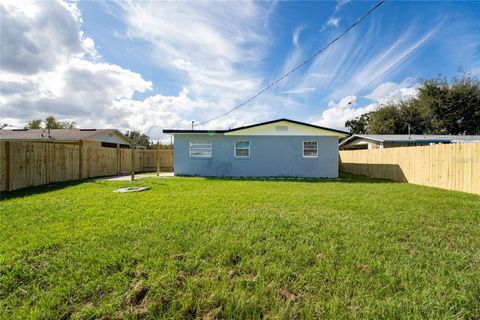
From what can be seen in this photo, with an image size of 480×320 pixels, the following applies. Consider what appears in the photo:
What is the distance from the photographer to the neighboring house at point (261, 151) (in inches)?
503

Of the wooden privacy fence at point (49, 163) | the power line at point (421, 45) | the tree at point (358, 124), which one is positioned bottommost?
the wooden privacy fence at point (49, 163)

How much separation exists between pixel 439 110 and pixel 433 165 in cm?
2348

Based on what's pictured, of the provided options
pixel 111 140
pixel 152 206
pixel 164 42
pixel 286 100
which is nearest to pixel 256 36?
pixel 164 42

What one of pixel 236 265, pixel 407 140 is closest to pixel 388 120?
pixel 407 140

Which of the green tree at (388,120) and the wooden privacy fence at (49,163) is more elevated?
the green tree at (388,120)

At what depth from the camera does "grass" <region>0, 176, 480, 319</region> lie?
6.39 feet

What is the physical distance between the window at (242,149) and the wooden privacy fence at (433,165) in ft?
25.6

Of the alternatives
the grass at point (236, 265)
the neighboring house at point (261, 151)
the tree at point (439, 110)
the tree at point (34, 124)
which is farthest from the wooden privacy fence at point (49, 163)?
the tree at point (34, 124)

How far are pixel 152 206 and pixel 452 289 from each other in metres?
5.11

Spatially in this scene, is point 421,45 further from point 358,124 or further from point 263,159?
point 358,124

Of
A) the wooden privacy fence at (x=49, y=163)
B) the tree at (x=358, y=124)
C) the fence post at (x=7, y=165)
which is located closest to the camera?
the fence post at (x=7, y=165)

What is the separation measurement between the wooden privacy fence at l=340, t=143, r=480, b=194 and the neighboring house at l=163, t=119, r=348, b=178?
2708 millimetres

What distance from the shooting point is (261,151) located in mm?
13008

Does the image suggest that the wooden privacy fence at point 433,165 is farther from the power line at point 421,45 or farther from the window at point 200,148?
the window at point 200,148
